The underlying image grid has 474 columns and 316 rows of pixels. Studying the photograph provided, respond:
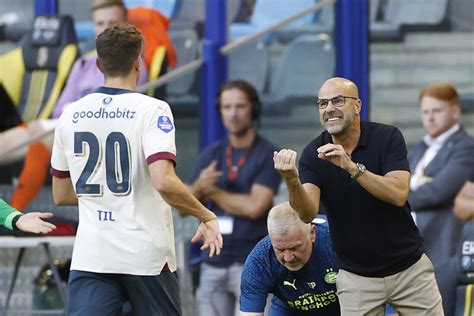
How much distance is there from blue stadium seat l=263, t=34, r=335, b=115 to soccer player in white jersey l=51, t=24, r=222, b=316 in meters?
3.66

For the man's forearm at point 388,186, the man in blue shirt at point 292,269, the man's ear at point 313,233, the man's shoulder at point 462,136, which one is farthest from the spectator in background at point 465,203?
the man's forearm at point 388,186

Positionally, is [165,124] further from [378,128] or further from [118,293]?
[378,128]

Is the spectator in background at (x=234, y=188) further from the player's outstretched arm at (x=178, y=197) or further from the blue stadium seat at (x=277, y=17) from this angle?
the player's outstretched arm at (x=178, y=197)

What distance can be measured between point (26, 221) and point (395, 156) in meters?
1.83

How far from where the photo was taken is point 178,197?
5.79m

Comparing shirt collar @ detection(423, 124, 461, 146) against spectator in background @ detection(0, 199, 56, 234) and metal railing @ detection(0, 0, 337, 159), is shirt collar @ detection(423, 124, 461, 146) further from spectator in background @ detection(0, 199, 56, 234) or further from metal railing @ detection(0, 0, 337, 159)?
spectator in background @ detection(0, 199, 56, 234)

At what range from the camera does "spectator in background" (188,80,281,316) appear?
8594 mm

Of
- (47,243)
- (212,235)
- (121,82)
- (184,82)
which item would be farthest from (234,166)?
(212,235)

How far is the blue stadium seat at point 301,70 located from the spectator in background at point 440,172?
3.40ft

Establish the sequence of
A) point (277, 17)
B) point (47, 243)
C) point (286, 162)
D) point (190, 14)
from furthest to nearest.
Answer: point (190, 14), point (277, 17), point (47, 243), point (286, 162)

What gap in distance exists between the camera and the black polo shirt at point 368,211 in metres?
6.20

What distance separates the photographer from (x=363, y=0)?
9648 millimetres

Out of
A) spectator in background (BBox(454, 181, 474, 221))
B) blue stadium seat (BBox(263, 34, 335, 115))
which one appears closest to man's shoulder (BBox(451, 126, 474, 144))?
spectator in background (BBox(454, 181, 474, 221))

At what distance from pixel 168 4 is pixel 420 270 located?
13.9ft
